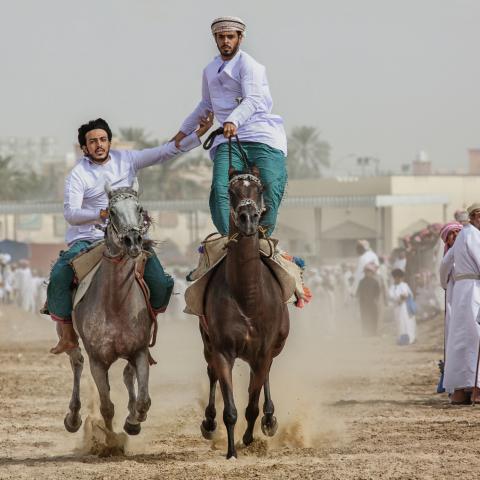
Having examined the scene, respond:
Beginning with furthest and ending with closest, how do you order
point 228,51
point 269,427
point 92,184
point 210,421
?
point 210,421
point 269,427
point 92,184
point 228,51

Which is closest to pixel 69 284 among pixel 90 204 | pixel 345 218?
pixel 90 204

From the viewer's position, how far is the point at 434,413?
15180mm

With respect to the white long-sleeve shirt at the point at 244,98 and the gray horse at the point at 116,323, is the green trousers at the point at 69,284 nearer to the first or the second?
the gray horse at the point at 116,323

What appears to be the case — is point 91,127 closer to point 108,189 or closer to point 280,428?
point 108,189

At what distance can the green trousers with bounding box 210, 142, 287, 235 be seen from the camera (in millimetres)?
12086

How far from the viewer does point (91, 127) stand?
1227 centimetres

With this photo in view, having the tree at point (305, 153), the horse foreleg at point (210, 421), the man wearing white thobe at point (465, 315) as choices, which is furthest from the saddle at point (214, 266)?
the tree at point (305, 153)

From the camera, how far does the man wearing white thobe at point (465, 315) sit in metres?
16.1

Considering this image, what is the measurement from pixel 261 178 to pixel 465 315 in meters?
5.10

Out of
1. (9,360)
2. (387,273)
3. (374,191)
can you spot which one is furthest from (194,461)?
(374,191)

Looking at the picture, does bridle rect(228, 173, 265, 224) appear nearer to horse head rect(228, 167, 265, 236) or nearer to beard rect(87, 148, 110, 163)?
horse head rect(228, 167, 265, 236)

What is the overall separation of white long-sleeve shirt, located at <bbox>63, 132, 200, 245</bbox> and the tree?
11840cm

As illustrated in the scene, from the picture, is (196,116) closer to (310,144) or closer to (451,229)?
(451,229)

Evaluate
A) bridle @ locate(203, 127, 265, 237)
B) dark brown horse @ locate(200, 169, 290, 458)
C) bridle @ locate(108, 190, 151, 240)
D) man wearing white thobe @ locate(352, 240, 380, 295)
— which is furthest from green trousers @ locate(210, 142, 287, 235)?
man wearing white thobe @ locate(352, 240, 380, 295)
